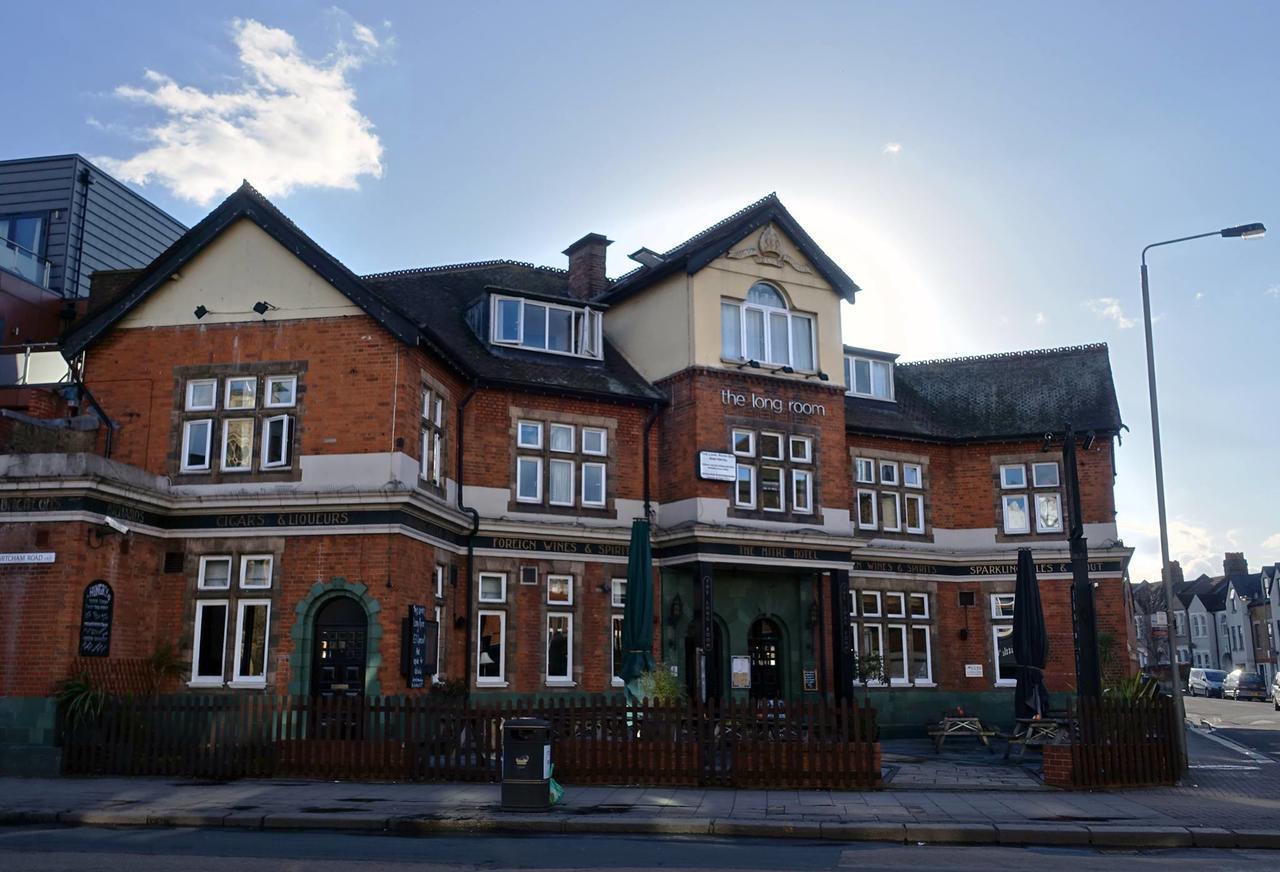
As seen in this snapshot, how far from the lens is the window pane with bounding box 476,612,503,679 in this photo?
21.9 metres

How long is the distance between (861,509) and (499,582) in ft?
35.0

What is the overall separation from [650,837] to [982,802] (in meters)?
4.88

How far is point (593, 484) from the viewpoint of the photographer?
23.8 metres

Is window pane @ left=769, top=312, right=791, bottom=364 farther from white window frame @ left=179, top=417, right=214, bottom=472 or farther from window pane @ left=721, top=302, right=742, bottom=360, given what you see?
white window frame @ left=179, top=417, right=214, bottom=472

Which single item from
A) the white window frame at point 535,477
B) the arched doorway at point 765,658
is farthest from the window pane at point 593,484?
the arched doorway at point 765,658

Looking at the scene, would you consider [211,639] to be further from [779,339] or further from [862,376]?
[862,376]

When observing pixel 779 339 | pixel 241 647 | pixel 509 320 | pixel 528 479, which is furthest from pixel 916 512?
pixel 241 647

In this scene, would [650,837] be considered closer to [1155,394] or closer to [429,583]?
[429,583]

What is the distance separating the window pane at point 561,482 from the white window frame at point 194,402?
275 inches

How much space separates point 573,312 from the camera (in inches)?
991

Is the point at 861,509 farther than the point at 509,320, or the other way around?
the point at 861,509

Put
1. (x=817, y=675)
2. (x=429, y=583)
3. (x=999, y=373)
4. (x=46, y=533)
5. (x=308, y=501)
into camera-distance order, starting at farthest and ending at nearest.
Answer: (x=999, y=373)
(x=817, y=675)
(x=429, y=583)
(x=308, y=501)
(x=46, y=533)

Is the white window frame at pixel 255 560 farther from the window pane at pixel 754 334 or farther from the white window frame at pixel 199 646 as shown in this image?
the window pane at pixel 754 334

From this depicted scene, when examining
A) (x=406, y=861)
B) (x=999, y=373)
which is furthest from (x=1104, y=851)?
(x=999, y=373)
